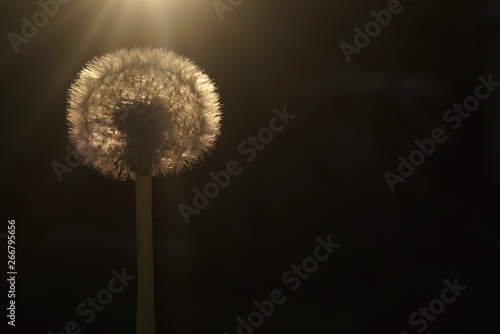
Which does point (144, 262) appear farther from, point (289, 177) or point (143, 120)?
point (289, 177)

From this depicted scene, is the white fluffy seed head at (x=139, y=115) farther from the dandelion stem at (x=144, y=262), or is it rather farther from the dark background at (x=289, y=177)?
the dark background at (x=289, y=177)

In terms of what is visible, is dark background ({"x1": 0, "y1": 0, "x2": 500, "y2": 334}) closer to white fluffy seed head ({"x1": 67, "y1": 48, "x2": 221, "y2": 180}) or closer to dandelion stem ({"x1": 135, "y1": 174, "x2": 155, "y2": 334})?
dandelion stem ({"x1": 135, "y1": 174, "x2": 155, "y2": 334})

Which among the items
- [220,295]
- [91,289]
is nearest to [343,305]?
[220,295]

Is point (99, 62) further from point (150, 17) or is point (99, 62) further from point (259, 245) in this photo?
point (259, 245)

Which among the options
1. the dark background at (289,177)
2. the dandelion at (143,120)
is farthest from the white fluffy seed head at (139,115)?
the dark background at (289,177)

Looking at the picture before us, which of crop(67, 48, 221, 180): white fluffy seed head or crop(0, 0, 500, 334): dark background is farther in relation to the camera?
crop(0, 0, 500, 334): dark background

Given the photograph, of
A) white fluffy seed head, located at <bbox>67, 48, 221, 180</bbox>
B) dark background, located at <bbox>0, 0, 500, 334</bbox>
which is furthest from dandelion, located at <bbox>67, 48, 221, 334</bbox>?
dark background, located at <bbox>0, 0, 500, 334</bbox>
